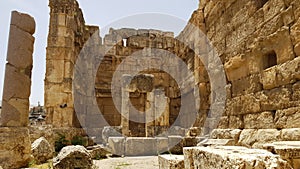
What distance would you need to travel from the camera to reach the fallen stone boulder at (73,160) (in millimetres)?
4469

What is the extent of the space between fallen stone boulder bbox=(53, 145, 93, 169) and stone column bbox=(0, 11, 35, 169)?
1393 mm

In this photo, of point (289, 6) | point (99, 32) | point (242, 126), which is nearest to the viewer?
point (289, 6)

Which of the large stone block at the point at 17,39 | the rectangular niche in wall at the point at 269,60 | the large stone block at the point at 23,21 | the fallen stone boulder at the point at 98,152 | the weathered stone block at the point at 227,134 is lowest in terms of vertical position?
the fallen stone boulder at the point at 98,152

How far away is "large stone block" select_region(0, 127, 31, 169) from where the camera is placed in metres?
5.24

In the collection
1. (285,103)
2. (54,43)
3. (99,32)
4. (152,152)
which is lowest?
(152,152)

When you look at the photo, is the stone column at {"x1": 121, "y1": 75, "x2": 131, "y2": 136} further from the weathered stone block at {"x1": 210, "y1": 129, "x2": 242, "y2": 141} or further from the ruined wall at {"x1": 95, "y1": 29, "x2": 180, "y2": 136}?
the weathered stone block at {"x1": 210, "y1": 129, "x2": 242, "y2": 141}

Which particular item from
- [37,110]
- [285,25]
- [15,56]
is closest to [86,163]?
[15,56]

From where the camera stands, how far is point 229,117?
20.3 ft

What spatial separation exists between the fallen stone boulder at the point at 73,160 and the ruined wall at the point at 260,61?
348 centimetres

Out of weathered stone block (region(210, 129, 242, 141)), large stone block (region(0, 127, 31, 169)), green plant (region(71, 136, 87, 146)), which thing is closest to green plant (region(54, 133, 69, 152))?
green plant (region(71, 136, 87, 146))

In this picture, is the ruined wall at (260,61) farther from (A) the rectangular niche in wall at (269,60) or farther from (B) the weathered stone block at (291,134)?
(B) the weathered stone block at (291,134)

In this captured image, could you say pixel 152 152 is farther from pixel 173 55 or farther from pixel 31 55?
pixel 173 55

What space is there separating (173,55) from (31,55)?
399 inches

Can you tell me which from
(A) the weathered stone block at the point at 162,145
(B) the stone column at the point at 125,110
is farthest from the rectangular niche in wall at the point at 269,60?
(B) the stone column at the point at 125,110
